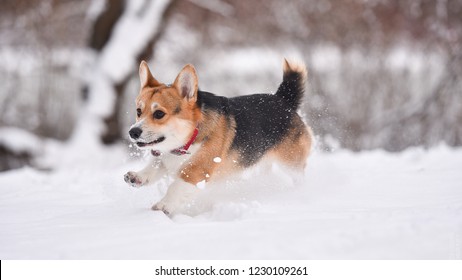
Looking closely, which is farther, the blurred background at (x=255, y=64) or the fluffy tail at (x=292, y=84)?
the blurred background at (x=255, y=64)

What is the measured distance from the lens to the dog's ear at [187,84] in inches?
174

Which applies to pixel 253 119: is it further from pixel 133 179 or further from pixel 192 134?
pixel 133 179

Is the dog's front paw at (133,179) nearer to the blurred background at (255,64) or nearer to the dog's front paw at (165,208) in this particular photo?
the dog's front paw at (165,208)

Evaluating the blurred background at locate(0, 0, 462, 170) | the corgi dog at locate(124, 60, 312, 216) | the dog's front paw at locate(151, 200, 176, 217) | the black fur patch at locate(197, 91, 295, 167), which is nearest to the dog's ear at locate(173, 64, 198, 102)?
the corgi dog at locate(124, 60, 312, 216)

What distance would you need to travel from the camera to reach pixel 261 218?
12.6 ft

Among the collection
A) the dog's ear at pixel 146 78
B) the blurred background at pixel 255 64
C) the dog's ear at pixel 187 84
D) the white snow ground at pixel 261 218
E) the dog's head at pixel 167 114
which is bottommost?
the white snow ground at pixel 261 218

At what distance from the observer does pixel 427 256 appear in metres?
2.99

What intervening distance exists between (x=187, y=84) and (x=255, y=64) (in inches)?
Result: 372

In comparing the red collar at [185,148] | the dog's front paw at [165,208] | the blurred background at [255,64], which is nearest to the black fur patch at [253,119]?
the red collar at [185,148]

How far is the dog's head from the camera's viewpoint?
14.1ft

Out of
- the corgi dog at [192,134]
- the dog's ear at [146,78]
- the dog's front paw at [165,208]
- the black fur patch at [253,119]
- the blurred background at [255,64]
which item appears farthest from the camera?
the blurred background at [255,64]

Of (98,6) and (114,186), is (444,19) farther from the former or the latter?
(114,186)

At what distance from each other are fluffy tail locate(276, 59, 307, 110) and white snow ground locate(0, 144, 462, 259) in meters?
0.74

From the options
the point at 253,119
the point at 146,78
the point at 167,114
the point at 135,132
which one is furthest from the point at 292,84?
the point at 135,132
